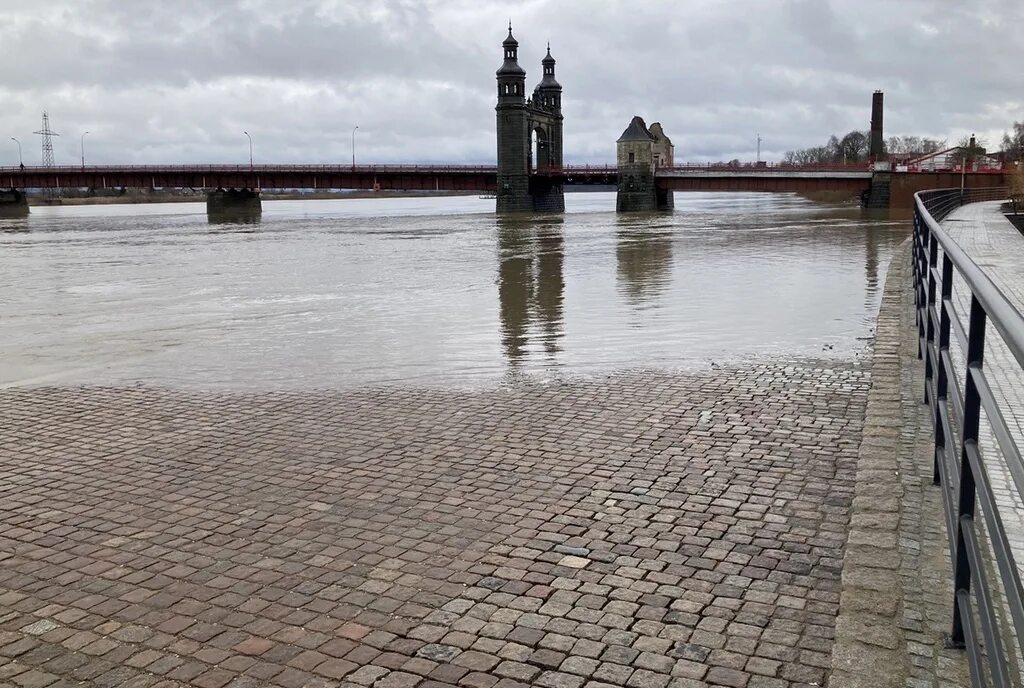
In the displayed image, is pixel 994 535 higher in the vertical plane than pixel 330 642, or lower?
higher

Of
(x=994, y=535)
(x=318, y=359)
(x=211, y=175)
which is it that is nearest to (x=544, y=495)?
(x=994, y=535)

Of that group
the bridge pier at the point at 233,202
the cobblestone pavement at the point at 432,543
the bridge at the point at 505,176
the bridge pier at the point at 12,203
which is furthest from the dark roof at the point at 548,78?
the cobblestone pavement at the point at 432,543

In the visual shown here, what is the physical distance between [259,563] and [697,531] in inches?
93.3

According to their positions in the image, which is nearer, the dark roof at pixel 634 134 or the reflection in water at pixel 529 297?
the reflection in water at pixel 529 297

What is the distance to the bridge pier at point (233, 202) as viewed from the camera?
105m

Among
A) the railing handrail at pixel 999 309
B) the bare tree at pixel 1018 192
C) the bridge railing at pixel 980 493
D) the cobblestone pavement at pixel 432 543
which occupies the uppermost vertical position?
the bare tree at pixel 1018 192

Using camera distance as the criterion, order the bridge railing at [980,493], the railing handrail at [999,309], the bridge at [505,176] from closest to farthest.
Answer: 1. the railing handrail at [999,309]
2. the bridge railing at [980,493]
3. the bridge at [505,176]

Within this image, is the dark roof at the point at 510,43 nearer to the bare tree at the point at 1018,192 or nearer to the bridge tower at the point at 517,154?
the bridge tower at the point at 517,154

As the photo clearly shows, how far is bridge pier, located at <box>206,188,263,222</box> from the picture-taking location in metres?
105

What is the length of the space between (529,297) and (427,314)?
3128 millimetres

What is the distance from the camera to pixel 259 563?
17.0 feet

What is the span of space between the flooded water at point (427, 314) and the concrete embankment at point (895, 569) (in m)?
4.02

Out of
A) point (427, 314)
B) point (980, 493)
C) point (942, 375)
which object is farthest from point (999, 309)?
point (427, 314)

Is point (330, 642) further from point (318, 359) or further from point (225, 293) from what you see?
point (225, 293)
